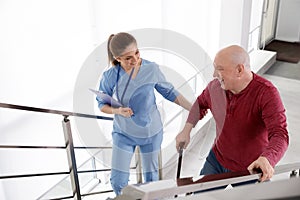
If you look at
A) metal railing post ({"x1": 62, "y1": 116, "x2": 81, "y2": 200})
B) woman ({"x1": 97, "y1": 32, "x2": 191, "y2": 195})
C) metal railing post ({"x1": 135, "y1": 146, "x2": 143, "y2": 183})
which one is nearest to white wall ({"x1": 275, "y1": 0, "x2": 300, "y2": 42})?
woman ({"x1": 97, "y1": 32, "x2": 191, "y2": 195})

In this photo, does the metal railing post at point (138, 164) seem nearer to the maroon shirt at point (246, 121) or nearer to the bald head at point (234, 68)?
the maroon shirt at point (246, 121)

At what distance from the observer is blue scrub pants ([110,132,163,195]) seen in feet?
7.08

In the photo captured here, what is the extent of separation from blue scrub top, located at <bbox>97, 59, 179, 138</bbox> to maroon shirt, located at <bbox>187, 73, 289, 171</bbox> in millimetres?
263

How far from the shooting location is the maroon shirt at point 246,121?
4.89ft

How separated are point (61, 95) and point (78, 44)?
0.33m

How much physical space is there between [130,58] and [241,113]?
651 mm

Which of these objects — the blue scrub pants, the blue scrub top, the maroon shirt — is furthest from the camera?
the blue scrub pants

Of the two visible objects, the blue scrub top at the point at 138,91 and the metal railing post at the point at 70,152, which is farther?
the blue scrub top at the point at 138,91

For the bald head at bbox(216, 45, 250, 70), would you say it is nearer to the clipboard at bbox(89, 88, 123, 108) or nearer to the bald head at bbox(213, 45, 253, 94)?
the bald head at bbox(213, 45, 253, 94)

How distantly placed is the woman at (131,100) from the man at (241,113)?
0.29 meters

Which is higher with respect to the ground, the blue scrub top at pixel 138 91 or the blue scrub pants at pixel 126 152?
the blue scrub top at pixel 138 91

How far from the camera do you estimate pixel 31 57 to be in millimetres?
1986

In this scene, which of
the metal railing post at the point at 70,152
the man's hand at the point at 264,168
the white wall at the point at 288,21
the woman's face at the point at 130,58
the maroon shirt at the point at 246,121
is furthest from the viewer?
the white wall at the point at 288,21

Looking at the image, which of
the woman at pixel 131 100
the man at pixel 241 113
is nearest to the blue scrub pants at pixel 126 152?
the woman at pixel 131 100
